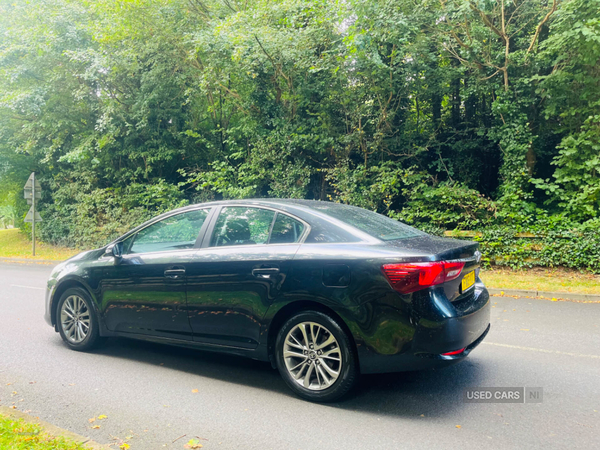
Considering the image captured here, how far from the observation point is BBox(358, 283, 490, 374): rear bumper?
359 centimetres

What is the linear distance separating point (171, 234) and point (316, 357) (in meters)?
2.21

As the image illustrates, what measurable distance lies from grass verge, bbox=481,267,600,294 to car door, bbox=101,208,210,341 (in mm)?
7192

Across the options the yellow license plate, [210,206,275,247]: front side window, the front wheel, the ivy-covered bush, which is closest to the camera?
the front wheel

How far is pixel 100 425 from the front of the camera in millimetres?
3598

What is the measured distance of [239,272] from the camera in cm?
433

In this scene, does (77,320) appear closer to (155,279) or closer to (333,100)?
(155,279)

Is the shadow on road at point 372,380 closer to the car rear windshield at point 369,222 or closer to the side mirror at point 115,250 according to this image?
the side mirror at point 115,250

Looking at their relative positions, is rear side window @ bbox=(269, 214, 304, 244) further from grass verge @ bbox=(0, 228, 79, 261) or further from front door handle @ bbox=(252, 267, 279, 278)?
grass verge @ bbox=(0, 228, 79, 261)

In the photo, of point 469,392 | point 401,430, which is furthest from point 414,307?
point 469,392

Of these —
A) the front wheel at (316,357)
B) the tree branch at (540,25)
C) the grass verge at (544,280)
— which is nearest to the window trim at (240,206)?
the front wheel at (316,357)

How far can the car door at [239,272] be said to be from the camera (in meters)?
4.19

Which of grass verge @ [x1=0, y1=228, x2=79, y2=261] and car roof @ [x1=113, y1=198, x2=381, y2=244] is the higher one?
car roof @ [x1=113, y1=198, x2=381, y2=244]

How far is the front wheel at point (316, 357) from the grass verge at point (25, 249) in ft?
56.2

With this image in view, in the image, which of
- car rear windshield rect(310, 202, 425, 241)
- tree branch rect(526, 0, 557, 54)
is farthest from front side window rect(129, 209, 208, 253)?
tree branch rect(526, 0, 557, 54)
